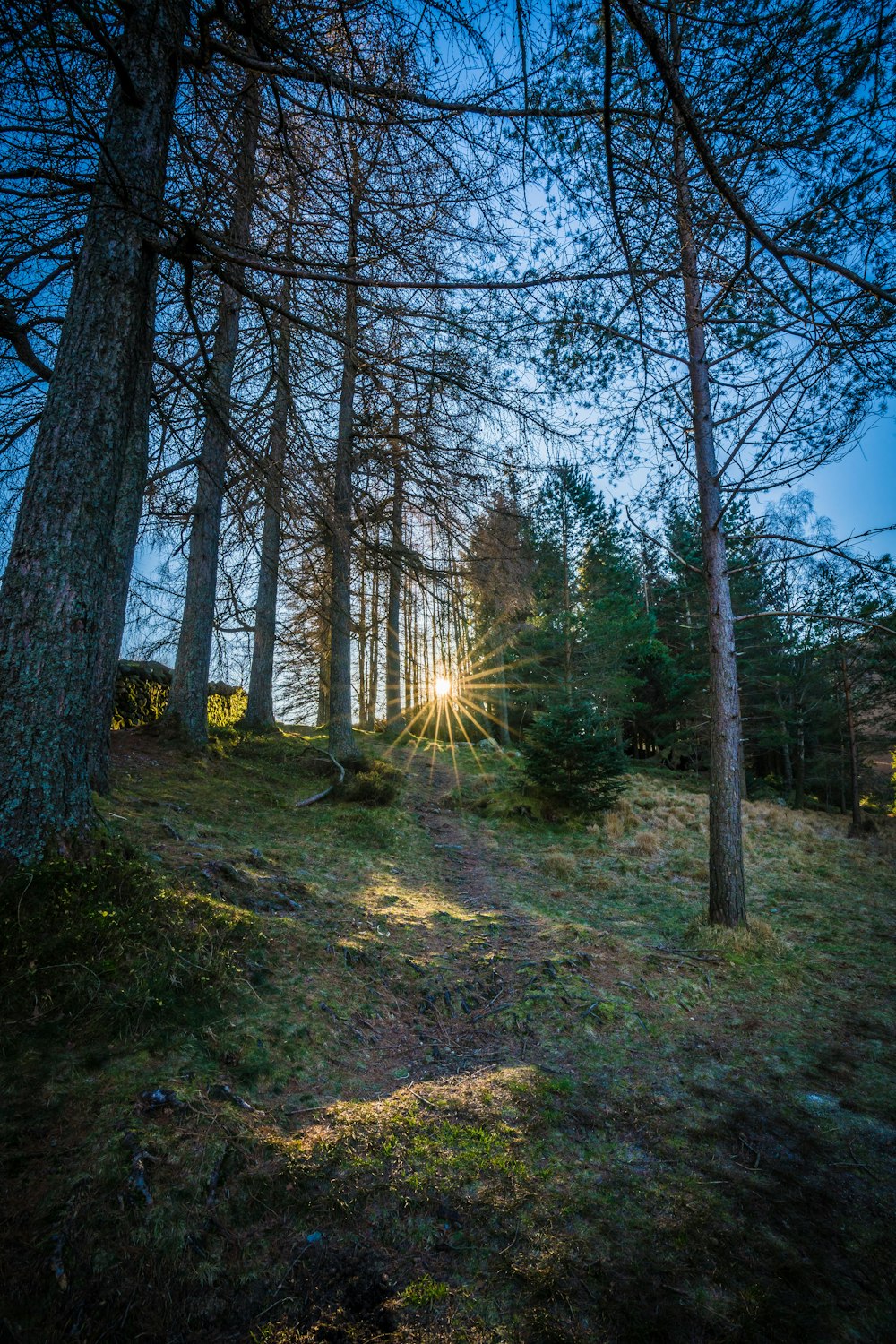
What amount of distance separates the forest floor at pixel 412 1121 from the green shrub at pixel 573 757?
16.8 feet

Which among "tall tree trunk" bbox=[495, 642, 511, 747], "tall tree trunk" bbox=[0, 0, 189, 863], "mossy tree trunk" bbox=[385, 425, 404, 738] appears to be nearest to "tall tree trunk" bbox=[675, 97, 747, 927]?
"mossy tree trunk" bbox=[385, 425, 404, 738]

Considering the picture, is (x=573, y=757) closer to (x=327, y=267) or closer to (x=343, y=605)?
(x=343, y=605)

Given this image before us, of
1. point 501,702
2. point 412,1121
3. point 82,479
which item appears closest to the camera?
point 412,1121

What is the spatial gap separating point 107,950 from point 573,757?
8.66 m

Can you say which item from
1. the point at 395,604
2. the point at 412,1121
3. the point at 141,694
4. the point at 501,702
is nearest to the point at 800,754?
the point at 501,702

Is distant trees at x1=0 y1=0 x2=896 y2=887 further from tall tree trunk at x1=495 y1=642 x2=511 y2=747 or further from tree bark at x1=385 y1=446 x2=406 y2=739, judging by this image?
tall tree trunk at x1=495 y1=642 x2=511 y2=747

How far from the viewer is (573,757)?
10.2 metres

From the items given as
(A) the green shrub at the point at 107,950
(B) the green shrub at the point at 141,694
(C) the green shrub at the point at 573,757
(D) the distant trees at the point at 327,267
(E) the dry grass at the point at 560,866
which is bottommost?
(E) the dry grass at the point at 560,866

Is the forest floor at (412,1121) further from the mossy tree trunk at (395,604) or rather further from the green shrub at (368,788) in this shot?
the mossy tree trunk at (395,604)

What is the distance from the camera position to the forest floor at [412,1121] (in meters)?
1.53

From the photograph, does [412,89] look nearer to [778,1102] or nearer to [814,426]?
[814,426]

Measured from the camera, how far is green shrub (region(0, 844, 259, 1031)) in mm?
2324

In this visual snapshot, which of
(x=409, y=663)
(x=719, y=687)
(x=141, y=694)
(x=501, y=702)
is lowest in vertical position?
(x=719, y=687)

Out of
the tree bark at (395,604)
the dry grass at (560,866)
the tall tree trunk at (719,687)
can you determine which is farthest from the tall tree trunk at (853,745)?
the tree bark at (395,604)
